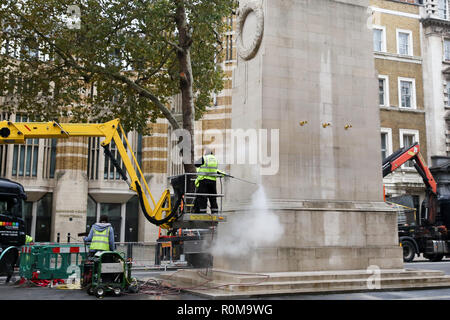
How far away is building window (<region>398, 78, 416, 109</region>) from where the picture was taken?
35.9 m

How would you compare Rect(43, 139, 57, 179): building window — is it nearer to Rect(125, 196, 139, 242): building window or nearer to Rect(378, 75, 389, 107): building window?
Rect(125, 196, 139, 242): building window

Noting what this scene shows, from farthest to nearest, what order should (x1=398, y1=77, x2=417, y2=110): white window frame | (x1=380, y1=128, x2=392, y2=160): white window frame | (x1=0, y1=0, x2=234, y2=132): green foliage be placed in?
1. (x1=398, y1=77, x2=417, y2=110): white window frame
2. (x1=380, y1=128, x2=392, y2=160): white window frame
3. (x1=0, y1=0, x2=234, y2=132): green foliage

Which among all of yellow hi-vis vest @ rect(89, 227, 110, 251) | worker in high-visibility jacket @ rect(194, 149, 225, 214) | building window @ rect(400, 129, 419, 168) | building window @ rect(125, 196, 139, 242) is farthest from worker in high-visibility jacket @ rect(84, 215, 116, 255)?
building window @ rect(400, 129, 419, 168)

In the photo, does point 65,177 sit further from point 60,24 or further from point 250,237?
point 250,237

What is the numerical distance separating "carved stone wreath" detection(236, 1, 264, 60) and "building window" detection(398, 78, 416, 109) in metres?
25.5

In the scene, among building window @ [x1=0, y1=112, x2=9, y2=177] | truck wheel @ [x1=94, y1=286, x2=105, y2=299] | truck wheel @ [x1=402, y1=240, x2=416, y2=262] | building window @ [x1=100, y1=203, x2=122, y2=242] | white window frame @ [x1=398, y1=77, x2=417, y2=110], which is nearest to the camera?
truck wheel @ [x1=94, y1=286, x2=105, y2=299]

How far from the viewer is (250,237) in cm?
1127

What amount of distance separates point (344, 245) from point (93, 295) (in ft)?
19.8

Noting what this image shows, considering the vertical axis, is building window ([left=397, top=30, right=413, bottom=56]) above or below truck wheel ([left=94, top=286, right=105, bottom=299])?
above

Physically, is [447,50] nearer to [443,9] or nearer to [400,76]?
[443,9]

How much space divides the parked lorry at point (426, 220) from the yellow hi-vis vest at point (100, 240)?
657 inches

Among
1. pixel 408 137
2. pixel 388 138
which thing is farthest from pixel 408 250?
pixel 408 137

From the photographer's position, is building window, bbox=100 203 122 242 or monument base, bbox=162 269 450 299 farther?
building window, bbox=100 203 122 242
